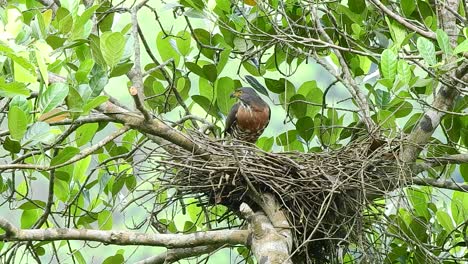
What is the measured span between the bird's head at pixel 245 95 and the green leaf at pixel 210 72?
271 millimetres

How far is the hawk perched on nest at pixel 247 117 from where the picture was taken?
4008mm

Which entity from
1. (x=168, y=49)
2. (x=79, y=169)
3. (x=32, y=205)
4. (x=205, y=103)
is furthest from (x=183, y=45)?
(x=32, y=205)

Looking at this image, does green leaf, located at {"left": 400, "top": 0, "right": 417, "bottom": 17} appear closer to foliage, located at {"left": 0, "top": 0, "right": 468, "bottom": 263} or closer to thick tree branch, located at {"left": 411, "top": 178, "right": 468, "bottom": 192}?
foliage, located at {"left": 0, "top": 0, "right": 468, "bottom": 263}

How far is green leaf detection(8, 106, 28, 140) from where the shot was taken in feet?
6.53

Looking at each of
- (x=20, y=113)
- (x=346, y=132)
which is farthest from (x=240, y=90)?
(x=20, y=113)

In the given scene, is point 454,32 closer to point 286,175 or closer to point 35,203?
point 286,175

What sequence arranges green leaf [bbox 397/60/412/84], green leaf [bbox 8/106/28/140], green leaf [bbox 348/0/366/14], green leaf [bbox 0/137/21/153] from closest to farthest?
green leaf [bbox 8/106/28/140]
green leaf [bbox 0/137/21/153]
green leaf [bbox 397/60/412/84]
green leaf [bbox 348/0/366/14]

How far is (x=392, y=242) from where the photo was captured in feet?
11.2

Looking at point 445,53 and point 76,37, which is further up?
point 76,37

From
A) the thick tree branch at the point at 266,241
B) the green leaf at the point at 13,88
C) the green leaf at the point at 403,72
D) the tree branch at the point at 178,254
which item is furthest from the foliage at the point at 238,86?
the thick tree branch at the point at 266,241

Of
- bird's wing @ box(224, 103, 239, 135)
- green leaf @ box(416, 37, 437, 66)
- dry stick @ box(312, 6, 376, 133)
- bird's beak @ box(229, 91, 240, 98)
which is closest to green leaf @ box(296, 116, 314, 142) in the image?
dry stick @ box(312, 6, 376, 133)

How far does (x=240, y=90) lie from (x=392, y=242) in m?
1.09

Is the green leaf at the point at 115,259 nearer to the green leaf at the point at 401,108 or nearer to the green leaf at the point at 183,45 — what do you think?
the green leaf at the point at 183,45

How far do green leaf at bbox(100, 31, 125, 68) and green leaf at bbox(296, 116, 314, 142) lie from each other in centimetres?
131
